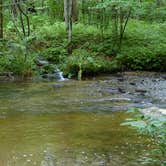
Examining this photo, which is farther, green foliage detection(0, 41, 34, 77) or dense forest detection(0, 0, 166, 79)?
dense forest detection(0, 0, 166, 79)

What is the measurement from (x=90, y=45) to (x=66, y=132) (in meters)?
10.3

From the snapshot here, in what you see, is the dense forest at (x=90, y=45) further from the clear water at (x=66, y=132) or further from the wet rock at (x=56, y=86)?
the clear water at (x=66, y=132)

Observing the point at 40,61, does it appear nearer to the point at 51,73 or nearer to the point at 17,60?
the point at 51,73

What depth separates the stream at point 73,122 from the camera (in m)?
6.15

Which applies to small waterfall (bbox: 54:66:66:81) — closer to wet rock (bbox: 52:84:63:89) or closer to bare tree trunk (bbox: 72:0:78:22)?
wet rock (bbox: 52:84:63:89)

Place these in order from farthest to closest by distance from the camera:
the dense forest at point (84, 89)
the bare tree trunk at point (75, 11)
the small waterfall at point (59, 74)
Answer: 1. the bare tree trunk at point (75, 11)
2. the small waterfall at point (59, 74)
3. the dense forest at point (84, 89)

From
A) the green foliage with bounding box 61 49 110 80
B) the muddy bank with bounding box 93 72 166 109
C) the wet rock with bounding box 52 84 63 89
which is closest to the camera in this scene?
the muddy bank with bounding box 93 72 166 109

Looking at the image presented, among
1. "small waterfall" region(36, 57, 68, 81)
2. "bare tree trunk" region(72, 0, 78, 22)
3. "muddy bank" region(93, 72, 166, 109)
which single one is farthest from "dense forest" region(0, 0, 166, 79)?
"bare tree trunk" region(72, 0, 78, 22)

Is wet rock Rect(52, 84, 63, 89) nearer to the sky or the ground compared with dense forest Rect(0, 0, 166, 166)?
nearer to the ground

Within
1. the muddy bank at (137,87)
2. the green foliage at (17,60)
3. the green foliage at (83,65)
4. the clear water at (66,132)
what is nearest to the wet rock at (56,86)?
the muddy bank at (137,87)

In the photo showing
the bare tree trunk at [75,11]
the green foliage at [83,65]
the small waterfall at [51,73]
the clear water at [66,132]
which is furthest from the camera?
the bare tree trunk at [75,11]

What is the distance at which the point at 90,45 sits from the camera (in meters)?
17.5

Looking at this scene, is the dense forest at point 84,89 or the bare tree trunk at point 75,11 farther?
the bare tree trunk at point 75,11

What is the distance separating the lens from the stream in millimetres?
6148
